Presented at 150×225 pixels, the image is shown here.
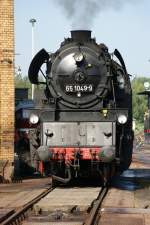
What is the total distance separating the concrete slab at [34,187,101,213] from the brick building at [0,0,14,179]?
319 centimetres

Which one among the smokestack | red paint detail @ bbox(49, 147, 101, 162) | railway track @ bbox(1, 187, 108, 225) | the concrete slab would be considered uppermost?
the smokestack

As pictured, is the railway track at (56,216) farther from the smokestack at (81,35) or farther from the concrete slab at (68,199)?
the smokestack at (81,35)

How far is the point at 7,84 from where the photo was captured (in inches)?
667

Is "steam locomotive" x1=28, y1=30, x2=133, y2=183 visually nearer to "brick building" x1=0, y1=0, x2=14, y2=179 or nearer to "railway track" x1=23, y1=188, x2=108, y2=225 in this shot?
"brick building" x1=0, y1=0, x2=14, y2=179

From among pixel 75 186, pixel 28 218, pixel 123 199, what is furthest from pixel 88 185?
pixel 28 218

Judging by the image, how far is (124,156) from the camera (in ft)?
48.7

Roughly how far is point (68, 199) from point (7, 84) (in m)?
5.79

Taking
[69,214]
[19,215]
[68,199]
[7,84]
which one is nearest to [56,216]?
[69,214]

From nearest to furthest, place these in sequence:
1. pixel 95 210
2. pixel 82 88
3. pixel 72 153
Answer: pixel 95 210 < pixel 72 153 < pixel 82 88

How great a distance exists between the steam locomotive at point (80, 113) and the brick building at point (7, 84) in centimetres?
196

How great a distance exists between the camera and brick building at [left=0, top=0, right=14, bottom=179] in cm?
1694

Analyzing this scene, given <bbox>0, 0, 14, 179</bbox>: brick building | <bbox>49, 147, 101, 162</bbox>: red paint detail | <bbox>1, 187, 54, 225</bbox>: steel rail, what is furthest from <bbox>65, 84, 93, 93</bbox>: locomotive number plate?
<bbox>1, 187, 54, 225</bbox>: steel rail

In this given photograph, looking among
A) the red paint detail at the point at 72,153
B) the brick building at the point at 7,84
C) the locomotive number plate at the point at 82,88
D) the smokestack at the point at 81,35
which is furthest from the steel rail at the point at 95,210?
the brick building at the point at 7,84

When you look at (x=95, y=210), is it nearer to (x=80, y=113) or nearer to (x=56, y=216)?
(x=56, y=216)
